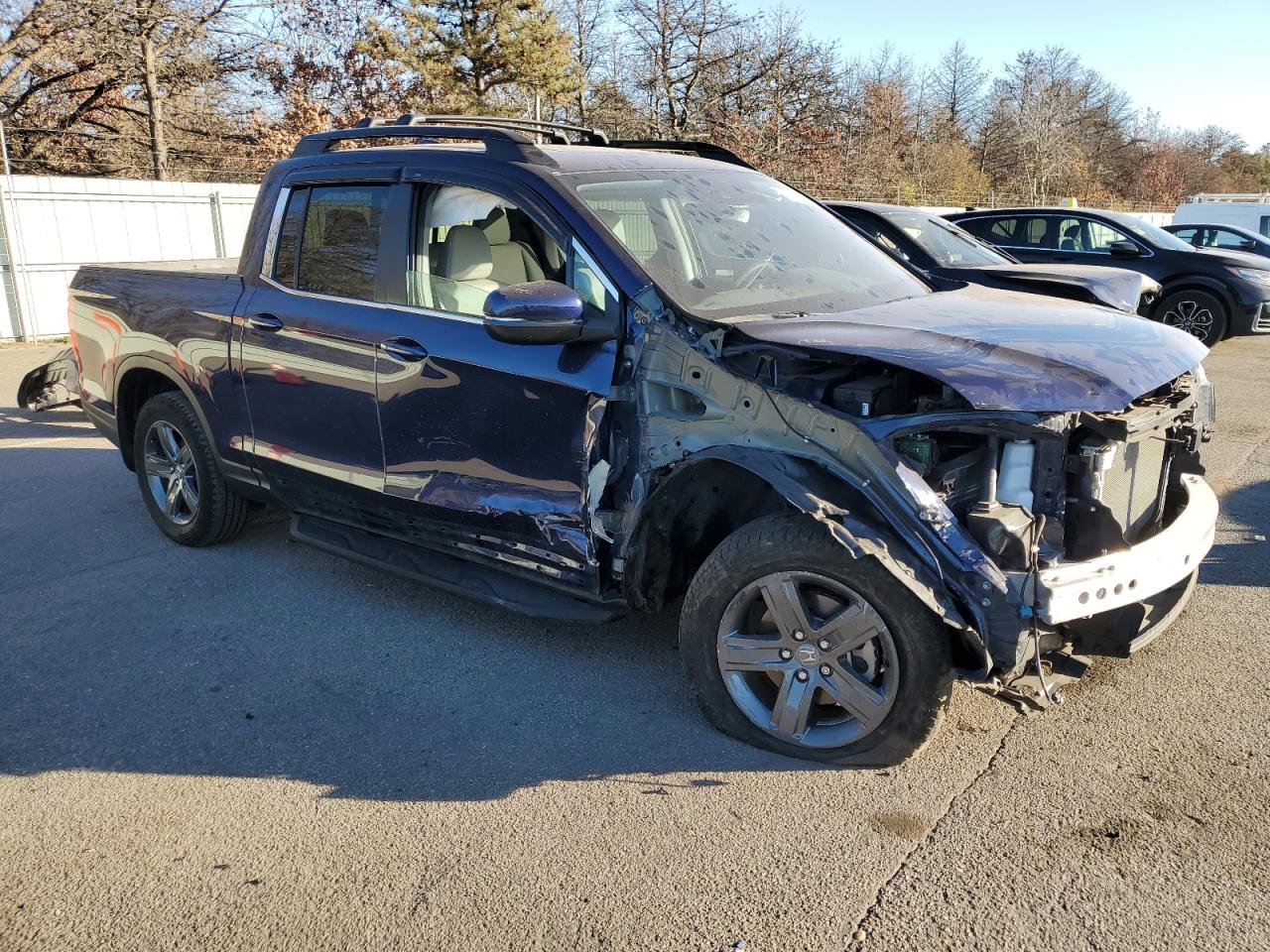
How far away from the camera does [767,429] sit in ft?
10.3

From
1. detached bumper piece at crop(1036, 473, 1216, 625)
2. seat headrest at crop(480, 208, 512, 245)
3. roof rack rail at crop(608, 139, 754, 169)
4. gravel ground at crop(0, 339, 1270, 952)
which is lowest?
gravel ground at crop(0, 339, 1270, 952)

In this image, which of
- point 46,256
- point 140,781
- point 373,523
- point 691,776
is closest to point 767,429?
point 691,776

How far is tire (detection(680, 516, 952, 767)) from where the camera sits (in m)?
2.98

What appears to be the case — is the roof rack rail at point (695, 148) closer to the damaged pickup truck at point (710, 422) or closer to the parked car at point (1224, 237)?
the damaged pickup truck at point (710, 422)

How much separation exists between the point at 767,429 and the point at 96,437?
23.7 feet

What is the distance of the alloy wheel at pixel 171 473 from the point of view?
5.37m

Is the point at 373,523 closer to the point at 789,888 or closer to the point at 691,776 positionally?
the point at 691,776

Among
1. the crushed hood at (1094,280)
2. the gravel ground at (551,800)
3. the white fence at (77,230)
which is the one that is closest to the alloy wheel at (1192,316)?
the crushed hood at (1094,280)

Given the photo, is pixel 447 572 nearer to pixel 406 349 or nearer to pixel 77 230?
pixel 406 349

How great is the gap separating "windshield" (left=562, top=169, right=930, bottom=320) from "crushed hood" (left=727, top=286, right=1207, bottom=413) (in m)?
0.22

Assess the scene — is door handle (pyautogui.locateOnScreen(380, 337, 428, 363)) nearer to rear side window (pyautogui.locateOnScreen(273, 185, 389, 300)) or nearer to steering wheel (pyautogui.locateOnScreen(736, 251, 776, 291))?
rear side window (pyautogui.locateOnScreen(273, 185, 389, 300))

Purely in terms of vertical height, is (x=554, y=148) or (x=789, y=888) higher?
(x=554, y=148)

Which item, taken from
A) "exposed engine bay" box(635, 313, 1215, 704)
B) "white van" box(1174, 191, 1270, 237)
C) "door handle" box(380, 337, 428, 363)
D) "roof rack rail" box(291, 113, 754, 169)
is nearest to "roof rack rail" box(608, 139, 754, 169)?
"roof rack rail" box(291, 113, 754, 169)

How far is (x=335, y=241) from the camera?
4.43m
